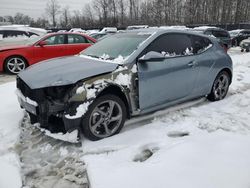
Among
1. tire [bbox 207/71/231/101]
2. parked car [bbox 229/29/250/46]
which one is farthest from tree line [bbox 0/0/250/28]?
tire [bbox 207/71/231/101]

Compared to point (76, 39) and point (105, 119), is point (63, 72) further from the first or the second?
point (76, 39)

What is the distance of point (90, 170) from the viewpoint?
301 cm

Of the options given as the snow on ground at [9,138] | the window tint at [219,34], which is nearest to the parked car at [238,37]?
the window tint at [219,34]

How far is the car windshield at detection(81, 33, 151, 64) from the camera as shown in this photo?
4.18 m

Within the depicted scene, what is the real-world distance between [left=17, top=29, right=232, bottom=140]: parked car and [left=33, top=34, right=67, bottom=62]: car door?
4.72 metres

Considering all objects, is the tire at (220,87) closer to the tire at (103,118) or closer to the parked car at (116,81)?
the parked car at (116,81)

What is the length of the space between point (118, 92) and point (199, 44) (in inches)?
88.7

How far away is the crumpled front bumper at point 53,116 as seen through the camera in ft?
11.2

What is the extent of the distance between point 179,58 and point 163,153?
197 cm

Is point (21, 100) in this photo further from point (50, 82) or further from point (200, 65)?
point (200, 65)

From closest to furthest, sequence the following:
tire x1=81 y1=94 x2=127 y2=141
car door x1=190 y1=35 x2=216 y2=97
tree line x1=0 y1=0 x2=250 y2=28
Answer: tire x1=81 y1=94 x2=127 y2=141 → car door x1=190 y1=35 x2=216 y2=97 → tree line x1=0 y1=0 x2=250 y2=28

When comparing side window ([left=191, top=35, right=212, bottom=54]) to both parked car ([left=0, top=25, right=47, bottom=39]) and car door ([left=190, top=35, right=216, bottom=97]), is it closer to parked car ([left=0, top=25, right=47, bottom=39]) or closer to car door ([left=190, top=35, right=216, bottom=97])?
car door ([left=190, top=35, right=216, bottom=97])

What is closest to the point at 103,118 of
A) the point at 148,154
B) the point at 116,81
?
the point at 116,81

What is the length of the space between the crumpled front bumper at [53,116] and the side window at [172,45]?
1.64 m
